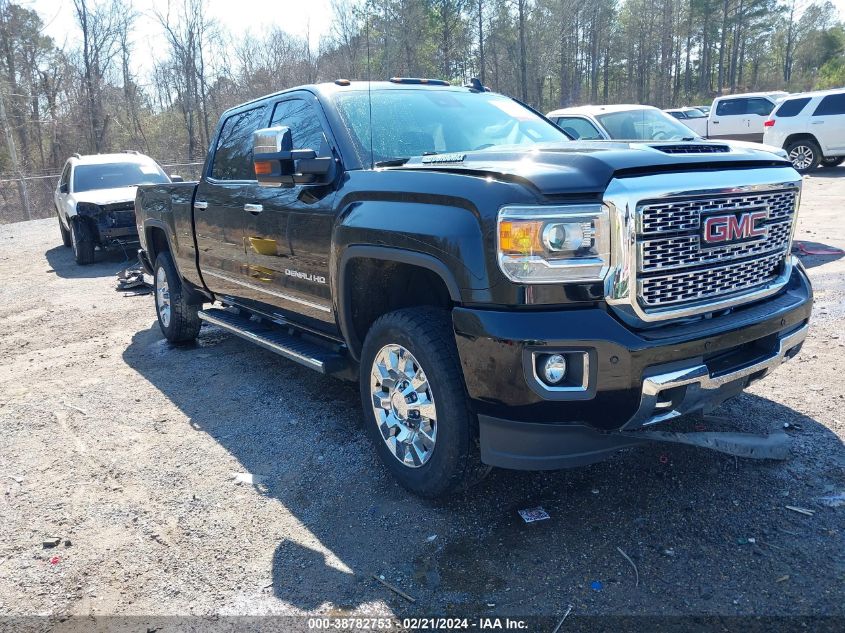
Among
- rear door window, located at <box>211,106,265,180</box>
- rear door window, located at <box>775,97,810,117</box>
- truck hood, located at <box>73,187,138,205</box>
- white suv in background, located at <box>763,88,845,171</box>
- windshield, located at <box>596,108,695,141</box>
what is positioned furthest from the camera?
rear door window, located at <box>775,97,810,117</box>

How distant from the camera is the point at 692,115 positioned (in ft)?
82.5

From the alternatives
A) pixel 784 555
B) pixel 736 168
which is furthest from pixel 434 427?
pixel 736 168

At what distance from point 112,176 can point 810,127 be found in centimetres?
1580

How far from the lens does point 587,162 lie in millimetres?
2676

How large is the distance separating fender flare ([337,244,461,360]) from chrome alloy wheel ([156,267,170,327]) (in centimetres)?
340

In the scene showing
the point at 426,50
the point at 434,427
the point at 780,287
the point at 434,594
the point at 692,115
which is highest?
the point at 426,50

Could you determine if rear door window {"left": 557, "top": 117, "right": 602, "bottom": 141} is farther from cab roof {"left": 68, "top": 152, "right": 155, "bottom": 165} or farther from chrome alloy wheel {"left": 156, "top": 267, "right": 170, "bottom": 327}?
cab roof {"left": 68, "top": 152, "right": 155, "bottom": 165}

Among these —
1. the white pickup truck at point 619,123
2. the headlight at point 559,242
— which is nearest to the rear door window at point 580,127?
the white pickup truck at point 619,123

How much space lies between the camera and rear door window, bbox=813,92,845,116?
1566 cm

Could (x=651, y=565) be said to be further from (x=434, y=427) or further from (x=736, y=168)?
(x=736, y=168)

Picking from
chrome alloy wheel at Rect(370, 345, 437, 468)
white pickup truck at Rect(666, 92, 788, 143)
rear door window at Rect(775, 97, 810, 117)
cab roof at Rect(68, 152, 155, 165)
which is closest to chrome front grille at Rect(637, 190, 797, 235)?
chrome alloy wheel at Rect(370, 345, 437, 468)

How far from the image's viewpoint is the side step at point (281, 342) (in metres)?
3.88

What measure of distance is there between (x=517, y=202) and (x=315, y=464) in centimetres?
207

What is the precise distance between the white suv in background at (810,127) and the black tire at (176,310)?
50.6 ft
